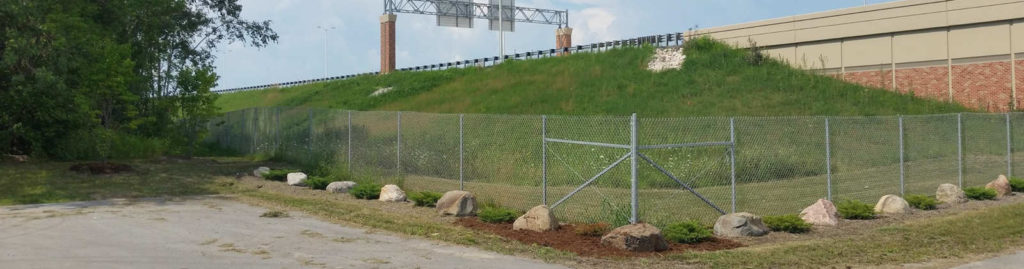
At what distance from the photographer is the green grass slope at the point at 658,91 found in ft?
96.0

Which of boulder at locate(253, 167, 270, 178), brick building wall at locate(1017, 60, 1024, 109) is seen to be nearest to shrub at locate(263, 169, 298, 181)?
boulder at locate(253, 167, 270, 178)

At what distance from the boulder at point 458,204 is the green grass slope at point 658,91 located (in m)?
16.5

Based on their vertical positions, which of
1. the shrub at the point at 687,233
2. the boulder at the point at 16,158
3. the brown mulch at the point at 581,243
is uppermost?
the boulder at the point at 16,158

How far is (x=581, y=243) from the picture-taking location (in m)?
10.7

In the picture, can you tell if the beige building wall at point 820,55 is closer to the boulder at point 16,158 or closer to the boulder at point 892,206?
the boulder at point 892,206

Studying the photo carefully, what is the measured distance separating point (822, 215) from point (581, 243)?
457cm

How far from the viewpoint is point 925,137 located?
21562mm

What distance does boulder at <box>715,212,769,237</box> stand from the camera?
11516mm

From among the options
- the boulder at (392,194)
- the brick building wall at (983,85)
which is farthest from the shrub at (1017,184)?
the boulder at (392,194)

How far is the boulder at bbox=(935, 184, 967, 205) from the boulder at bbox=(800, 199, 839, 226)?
14.2 feet

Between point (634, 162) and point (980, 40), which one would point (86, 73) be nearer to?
point (634, 162)

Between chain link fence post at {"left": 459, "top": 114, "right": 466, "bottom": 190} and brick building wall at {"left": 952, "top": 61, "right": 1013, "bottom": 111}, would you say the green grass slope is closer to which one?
brick building wall at {"left": 952, "top": 61, "right": 1013, "bottom": 111}

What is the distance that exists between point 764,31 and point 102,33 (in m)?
27.1

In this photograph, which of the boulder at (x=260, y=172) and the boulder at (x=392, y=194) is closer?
the boulder at (x=392, y=194)
